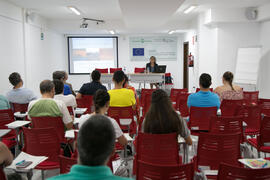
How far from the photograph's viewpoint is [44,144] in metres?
2.65

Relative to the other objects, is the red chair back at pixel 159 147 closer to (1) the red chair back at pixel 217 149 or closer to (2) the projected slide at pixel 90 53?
(1) the red chair back at pixel 217 149

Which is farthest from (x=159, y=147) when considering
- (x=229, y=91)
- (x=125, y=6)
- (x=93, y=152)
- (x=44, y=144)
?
(x=125, y=6)

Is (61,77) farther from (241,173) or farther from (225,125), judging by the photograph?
(241,173)

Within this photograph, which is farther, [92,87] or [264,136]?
[92,87]

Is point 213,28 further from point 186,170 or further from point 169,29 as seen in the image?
point 186,170

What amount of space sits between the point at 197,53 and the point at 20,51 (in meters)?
6.21

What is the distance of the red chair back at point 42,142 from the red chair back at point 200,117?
1.97 metres

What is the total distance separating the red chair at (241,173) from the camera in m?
1.60

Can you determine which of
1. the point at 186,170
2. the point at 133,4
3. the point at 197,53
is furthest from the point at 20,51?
the point at 186,170

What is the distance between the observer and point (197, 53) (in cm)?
979

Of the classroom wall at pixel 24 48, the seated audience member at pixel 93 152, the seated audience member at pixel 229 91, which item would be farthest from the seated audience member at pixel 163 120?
the classroom wall at pixel 24 48

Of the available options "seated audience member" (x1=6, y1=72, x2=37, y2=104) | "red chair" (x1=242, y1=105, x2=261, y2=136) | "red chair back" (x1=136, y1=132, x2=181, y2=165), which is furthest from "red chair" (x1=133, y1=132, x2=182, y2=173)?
"seated audience member" (x1=6, y1=72, x2=37, y2=104)

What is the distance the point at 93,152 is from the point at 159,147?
4.41 ft

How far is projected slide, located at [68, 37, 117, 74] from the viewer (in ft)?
43.8
